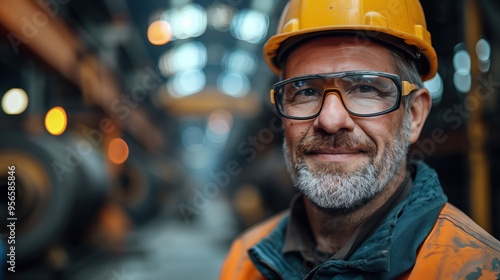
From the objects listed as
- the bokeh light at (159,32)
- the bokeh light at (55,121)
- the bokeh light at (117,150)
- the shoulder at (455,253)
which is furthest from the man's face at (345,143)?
the bokeh light at (159,32)

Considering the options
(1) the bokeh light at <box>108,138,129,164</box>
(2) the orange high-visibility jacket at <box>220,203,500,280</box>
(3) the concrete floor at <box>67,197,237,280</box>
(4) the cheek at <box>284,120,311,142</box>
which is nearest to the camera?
(2) the orange high-visibility jacket at <box>220,203,500,280</box>

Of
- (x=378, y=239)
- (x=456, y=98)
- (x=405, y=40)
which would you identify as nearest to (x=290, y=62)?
(x=405, y=40)

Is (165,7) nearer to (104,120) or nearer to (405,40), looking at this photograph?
(104,120)

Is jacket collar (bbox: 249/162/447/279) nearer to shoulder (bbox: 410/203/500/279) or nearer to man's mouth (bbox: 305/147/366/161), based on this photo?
shoulder (bbox: 410/203/500/279)

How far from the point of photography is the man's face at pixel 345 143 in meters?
1.28

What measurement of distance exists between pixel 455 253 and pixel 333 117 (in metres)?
0.46

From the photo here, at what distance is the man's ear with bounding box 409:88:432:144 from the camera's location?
4.75 feet

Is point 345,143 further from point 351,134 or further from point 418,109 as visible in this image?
point 418,109

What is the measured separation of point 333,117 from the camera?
1266mm

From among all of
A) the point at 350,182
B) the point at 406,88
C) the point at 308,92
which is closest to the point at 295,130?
the point at 308,92

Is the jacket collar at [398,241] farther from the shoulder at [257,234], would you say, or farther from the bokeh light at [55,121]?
the bokeh light at [55,121]

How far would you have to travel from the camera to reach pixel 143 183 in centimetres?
926

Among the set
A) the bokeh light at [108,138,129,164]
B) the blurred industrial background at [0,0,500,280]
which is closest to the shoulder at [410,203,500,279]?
the blurred industrial background at [0,0,500,280]

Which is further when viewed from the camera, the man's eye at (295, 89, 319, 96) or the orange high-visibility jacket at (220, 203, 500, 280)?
the man's eye at (295, 89, 319, 96)
